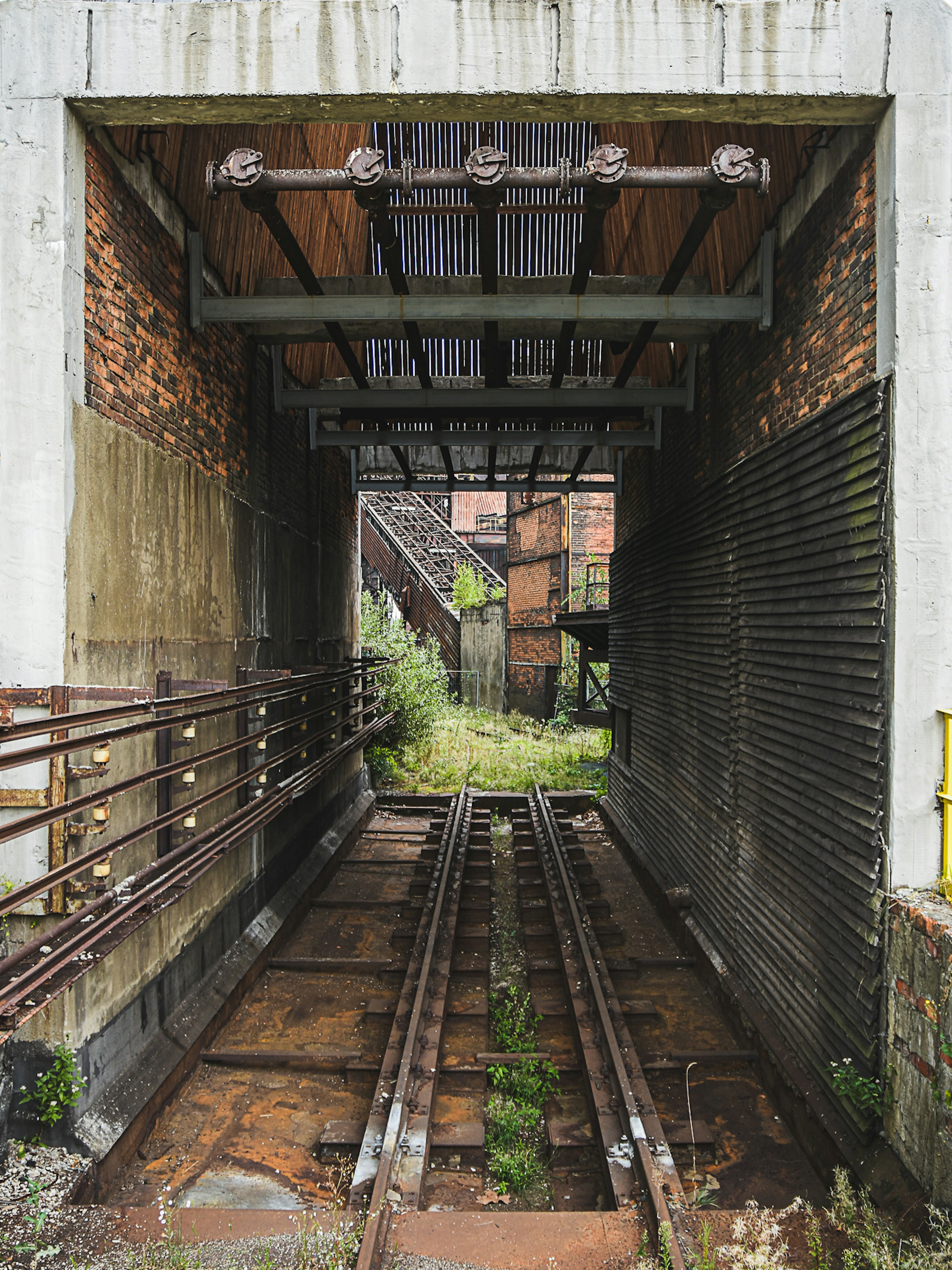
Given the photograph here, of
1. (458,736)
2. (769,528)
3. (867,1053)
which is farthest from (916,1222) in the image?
(458,736)

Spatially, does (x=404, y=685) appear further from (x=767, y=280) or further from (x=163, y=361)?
(x=767, y=280)

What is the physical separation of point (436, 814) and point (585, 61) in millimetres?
9945

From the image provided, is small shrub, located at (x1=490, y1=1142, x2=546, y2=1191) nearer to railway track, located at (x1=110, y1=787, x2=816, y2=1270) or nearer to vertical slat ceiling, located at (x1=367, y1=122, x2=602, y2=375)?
A: railway track, located at (x1=110, y1=787, x2=816, y2=1270)

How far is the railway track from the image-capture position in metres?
3.91

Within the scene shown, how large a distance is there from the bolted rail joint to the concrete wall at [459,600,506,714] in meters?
18.4

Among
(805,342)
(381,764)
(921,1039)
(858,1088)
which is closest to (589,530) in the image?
(381,764)

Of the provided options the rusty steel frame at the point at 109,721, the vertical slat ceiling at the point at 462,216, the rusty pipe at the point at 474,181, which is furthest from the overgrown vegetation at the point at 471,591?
the rusty pipe at the point at 474,181

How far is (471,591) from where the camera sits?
26047mm

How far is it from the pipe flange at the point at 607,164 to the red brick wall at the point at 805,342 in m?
1.31

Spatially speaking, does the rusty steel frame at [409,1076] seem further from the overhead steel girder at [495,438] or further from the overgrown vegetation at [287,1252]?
the overhead steel girder at [495,438]

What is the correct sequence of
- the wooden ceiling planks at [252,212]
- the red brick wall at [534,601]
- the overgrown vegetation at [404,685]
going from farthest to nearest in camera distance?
the red brick wall at [534,601] → the overgrown vegetation at [404,685] → the wooden ceiling planks at [252,212]

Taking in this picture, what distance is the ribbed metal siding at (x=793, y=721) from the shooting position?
155 inches

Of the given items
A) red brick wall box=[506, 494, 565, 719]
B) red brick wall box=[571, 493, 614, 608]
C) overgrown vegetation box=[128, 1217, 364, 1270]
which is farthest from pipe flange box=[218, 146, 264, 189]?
red brick wall box=[506, 494, 565, 719]

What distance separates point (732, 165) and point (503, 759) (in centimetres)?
1202
